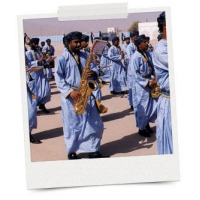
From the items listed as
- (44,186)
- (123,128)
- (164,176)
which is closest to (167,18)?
(123,128)

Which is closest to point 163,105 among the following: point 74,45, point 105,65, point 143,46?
point 143,46

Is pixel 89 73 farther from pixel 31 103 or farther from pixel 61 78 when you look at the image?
pixel 31 103

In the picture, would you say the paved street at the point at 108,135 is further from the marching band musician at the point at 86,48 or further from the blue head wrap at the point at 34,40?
the blue head wrap at the point at 34,40

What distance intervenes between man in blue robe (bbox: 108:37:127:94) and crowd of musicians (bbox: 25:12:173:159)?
32 mm

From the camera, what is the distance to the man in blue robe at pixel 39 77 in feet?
24.1

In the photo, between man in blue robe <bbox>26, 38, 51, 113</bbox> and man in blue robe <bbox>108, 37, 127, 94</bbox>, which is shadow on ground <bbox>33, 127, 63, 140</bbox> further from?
man in blue robe <bbox>108, 37, 127, 94</bbox>

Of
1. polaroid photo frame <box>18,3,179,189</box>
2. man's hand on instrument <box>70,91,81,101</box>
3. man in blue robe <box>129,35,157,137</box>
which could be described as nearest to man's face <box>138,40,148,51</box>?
man in blue robe <box>129,35,157,137</box>

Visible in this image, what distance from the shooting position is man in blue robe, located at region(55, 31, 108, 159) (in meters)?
7.22

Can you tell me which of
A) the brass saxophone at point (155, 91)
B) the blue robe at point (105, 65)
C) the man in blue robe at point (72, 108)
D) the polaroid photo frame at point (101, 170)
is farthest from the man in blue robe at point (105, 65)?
the polaroid photo frame at point (101, 170)

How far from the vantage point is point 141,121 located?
779cm

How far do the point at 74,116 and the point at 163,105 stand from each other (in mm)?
1268

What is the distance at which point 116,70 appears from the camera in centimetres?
912

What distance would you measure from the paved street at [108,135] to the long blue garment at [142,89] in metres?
0.35

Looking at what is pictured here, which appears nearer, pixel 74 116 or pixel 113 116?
pixel 74 116
